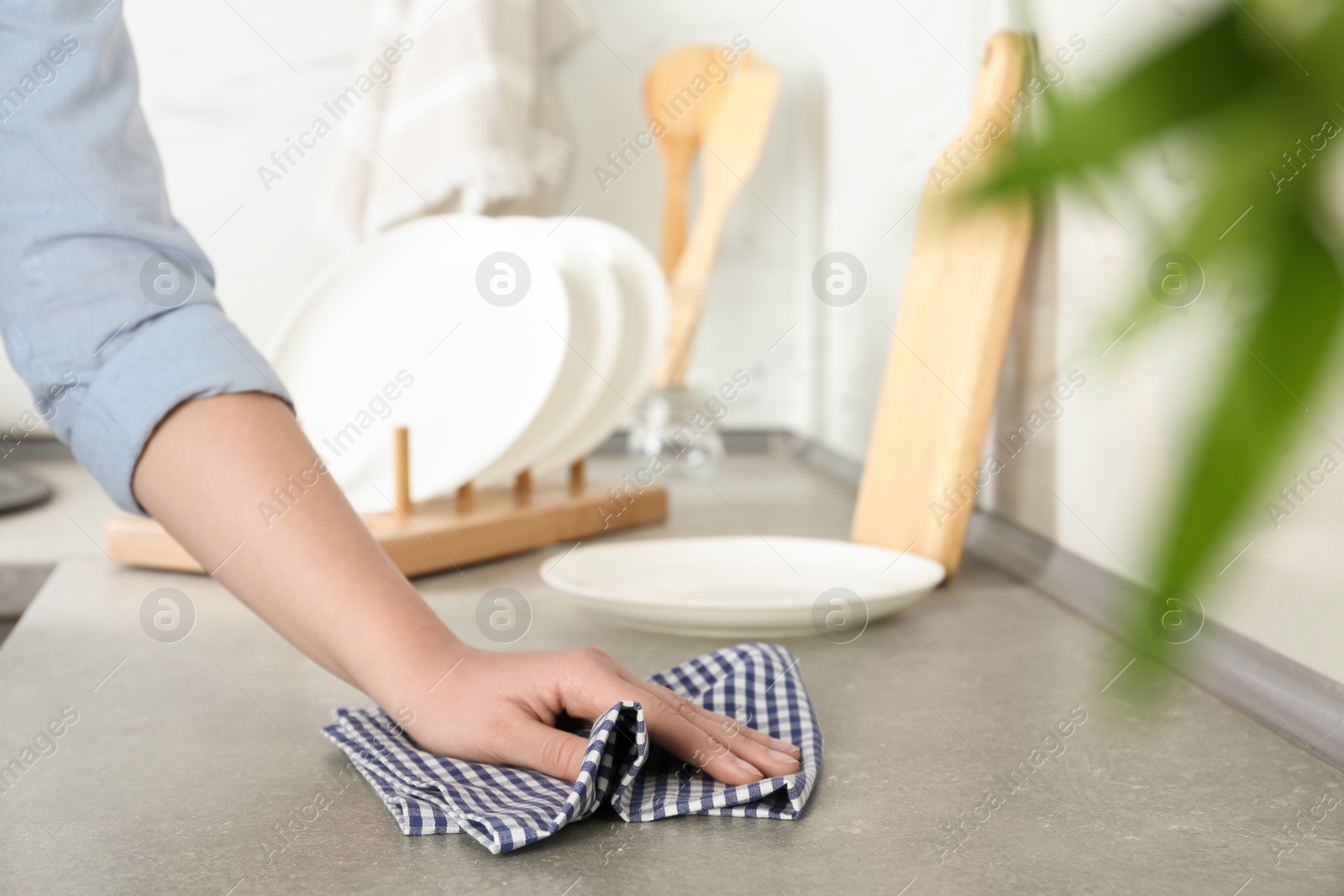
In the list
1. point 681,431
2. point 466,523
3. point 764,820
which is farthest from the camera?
point 681,431

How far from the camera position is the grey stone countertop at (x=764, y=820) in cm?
42

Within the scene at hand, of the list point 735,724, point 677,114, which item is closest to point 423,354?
point 735,724

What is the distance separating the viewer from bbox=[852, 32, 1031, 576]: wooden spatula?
0.88 meters

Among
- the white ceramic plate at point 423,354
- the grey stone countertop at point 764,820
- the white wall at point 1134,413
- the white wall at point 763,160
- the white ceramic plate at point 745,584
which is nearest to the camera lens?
the white wall at point 1134,413

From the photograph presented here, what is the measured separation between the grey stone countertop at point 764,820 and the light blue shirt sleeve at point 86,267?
14cm

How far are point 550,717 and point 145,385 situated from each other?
24 cm

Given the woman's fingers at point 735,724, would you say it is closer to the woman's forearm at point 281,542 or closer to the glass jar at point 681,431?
the woman's forearm at point 281,542

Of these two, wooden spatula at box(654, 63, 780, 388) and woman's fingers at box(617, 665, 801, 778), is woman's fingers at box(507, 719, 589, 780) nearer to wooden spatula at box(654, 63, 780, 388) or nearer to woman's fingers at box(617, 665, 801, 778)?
woman's fingers at box(617, 665, 801, 778)

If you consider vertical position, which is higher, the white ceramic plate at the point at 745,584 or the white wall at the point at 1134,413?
the white wall at the point at 1134,413

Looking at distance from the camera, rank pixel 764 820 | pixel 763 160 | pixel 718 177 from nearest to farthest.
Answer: pixel 764 820, pixel 718 177, pixel 763 160

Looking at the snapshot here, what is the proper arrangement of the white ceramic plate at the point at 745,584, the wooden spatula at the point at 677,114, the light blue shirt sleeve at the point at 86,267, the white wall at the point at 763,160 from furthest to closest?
the wooden spatula at the point at 677,114, the white wall at the point at 763,160, the white ceramic plate at the point at 745,584, the light blue shirt sleeve at the point at 86,267

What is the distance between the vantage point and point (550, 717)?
20.2 inches

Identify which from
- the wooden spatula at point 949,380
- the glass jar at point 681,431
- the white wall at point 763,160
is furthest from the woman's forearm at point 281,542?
the glass jar at point 681,431

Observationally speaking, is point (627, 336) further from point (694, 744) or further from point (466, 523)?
point (694, 744)
